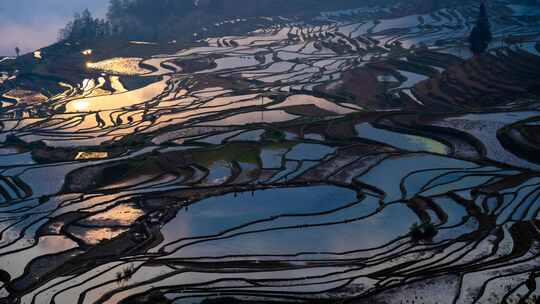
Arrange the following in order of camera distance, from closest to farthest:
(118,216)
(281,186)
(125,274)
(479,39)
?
(125,274), (118,216), (281,186), (479,39)

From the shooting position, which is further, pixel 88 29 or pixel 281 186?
pixel 88 29

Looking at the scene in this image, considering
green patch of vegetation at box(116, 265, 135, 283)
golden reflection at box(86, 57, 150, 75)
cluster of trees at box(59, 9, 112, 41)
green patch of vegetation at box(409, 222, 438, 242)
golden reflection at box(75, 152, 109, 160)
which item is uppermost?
cluster of trees at box(59, 9, 112, 41)

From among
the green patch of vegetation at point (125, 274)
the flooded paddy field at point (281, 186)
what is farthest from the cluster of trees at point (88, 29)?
the green patch of vegetation at point (125, 274)

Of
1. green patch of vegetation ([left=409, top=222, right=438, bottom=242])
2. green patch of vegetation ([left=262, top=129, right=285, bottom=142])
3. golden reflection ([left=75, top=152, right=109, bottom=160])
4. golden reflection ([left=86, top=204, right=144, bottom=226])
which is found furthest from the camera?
green patch of vegetation ([left=262, top=129, right=285, bottom=142])

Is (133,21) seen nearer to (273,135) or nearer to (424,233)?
(273,135)

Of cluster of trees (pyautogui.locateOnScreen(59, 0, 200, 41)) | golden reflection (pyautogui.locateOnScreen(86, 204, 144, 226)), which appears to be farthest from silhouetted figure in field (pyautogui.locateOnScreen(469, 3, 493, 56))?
cluster of trees (pyautogui.locateOnScreen(59, 0, 200, 41))

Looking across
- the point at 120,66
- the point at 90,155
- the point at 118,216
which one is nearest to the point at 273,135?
the point at 90,155

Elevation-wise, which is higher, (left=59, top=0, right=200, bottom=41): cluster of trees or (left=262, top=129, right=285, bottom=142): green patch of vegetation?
(left=59, top=0, right=200, bottom=41): cluster of trees

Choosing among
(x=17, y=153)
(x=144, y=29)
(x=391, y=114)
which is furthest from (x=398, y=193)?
(x=144, y=29)

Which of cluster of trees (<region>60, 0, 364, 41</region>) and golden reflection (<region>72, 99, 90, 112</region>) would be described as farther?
cluster of trees (<region>60, 0, 364, 41</region>)

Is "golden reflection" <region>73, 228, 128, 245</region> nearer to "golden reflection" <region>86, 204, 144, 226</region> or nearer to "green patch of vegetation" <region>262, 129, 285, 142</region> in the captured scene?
"golden reflection" <region>86, 204, 144, 226</region>
